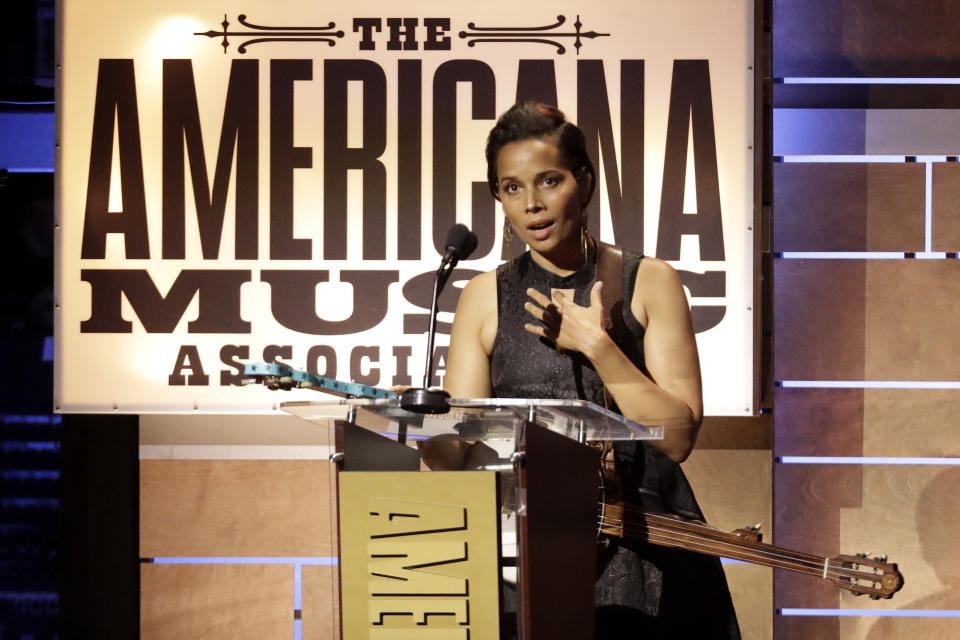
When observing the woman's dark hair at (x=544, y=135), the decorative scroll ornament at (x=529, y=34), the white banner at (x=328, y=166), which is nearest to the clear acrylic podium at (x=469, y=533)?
the woman's dark hair at (x=544, y=135)

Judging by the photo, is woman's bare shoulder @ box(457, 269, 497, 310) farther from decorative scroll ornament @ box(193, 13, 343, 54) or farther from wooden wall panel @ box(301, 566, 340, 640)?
wooden wall panel @ box(301, 566, 340, 640)

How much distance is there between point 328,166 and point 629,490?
1528 mm

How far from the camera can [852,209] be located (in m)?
3.24

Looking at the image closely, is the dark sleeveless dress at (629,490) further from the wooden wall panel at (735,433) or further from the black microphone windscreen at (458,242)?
the wooden wall panel at (735,433)

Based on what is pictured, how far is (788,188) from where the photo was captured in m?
3.26

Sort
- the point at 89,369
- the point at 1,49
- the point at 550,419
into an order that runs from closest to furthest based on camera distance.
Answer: the point at 550,419 < the point at 89,369 < the point at 1,49

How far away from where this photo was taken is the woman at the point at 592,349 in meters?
2.13

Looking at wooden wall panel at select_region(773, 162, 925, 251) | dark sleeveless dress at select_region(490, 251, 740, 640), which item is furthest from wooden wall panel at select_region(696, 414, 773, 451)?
dark sleeveless dress at select_region(490, 251, 740, 640)

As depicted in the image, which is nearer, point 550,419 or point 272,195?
point 550,419

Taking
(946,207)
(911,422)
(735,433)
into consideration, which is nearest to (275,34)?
(735,433)

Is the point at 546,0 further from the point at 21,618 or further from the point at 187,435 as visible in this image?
the point at 21,618

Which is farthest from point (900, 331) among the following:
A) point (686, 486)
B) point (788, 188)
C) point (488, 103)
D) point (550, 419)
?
point (550, 419)

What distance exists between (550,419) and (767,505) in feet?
5.98

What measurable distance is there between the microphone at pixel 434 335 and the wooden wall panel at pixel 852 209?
1777 millimetres
